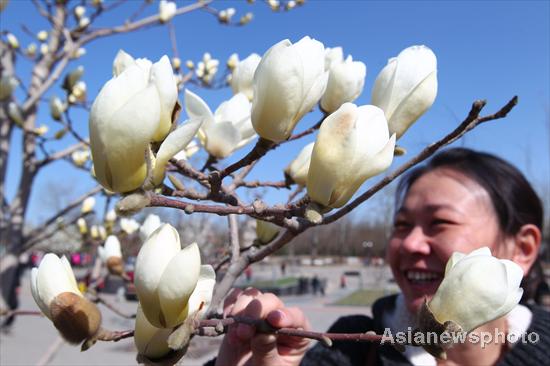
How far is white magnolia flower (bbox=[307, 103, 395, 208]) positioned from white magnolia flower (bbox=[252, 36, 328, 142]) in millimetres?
33

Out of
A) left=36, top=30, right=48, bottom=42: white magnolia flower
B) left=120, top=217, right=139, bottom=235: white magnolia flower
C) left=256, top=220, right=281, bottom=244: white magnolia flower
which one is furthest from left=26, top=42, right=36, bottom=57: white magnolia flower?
left=256, top=220, right=281, bottom=244: white magnolia flower

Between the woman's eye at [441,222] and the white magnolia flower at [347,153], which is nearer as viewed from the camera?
the white magnolia flower at [347,153]

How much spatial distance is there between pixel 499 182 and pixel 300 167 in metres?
0.69

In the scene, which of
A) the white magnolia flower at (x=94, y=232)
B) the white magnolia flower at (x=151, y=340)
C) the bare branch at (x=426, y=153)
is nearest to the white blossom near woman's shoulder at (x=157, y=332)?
the white magnolia flower at (x=151, y=340)

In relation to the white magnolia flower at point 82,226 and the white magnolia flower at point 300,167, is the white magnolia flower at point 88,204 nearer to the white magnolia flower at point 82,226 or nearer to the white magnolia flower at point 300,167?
the white magnolia flower at point 82,226

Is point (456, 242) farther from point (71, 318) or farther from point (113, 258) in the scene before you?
point (71, 318)

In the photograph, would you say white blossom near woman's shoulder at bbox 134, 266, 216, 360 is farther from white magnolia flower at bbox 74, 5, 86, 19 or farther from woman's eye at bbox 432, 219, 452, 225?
white magnolia flower at bbox 74, 5, 86, 19

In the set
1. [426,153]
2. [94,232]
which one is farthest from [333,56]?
[94,232]

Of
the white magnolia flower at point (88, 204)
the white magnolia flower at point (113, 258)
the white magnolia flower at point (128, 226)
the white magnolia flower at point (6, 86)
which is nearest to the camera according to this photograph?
the white magnolia flower at point (113, 258)

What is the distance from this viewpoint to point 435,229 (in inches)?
34.3

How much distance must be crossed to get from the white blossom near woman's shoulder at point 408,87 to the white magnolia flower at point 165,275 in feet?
0.66

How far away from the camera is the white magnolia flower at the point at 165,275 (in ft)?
0.96

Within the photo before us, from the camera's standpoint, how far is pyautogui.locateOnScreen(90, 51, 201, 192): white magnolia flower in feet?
0.91

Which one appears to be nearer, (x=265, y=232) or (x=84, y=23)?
(x=265, y=232)
